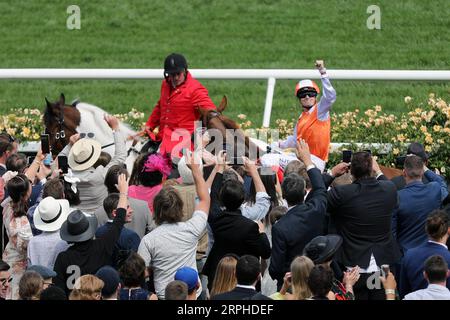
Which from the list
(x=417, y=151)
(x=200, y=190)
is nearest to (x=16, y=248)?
(x=200, y=190)

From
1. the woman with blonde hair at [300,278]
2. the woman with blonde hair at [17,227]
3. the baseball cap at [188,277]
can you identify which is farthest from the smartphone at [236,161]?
the woman with blonde hair at [300,278]

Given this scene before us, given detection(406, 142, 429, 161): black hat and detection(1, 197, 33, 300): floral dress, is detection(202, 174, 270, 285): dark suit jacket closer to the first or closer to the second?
detection(1, 197, 33, 300): floral dress

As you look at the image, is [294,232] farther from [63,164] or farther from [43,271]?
[63,164]

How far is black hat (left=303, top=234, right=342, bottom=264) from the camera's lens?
781cm

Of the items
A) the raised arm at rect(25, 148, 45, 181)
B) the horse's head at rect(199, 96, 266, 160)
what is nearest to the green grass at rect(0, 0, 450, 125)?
the horse's head at rect(199, 96, 266, 160)

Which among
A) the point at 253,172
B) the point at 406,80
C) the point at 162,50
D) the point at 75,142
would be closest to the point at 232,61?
the point at 162,50

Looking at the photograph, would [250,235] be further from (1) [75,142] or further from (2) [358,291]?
(1) [75,142]

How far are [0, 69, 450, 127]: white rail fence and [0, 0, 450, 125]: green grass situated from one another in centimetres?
303

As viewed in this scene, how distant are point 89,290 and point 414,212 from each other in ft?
8.59

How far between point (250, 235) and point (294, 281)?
995 mm

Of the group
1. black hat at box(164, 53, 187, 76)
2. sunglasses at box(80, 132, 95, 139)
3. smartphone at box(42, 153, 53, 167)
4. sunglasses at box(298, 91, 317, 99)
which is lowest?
smartphone at box(42, 153, 53, 167)

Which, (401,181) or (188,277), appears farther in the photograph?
(401,181)

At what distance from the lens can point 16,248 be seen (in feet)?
29.0
